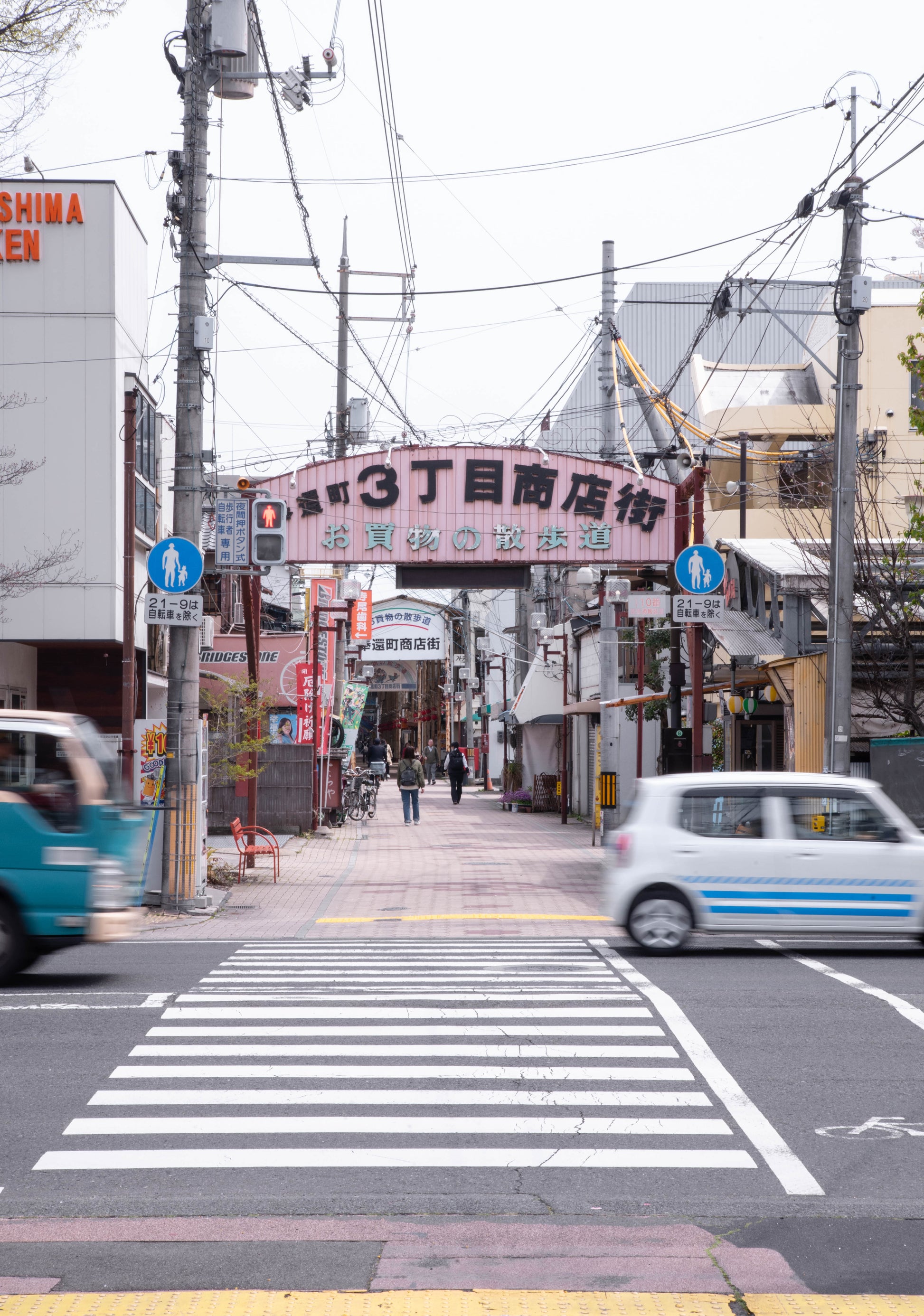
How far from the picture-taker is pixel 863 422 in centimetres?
3941

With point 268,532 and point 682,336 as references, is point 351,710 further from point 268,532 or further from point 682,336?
point 682,336

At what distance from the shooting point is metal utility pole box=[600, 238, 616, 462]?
87.3 ft

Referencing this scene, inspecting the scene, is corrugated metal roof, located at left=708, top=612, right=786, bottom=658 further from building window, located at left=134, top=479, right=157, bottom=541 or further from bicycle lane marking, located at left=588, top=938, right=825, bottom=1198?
bicycle lane marking, located at left=588, top=938, right=825, bottom=1198

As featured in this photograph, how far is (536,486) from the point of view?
21.3 m

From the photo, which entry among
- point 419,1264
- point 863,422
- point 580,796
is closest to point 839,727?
point 419,1264

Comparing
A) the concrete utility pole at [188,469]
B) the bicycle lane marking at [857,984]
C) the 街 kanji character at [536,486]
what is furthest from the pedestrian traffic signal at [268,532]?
the bicycle lane marking at [857,984]

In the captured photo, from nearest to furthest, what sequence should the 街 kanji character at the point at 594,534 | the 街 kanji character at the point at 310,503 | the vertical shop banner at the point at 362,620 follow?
the 街 kanji character at the point at 310,503
the 街 kanji character at the point at 594,534
the vertical shop banner at the point at 362,620

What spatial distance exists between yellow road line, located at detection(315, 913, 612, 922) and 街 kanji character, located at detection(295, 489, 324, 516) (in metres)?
7.52

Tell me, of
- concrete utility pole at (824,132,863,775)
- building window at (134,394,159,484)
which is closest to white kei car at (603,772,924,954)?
concrete utility pole at (824,132,863,775)

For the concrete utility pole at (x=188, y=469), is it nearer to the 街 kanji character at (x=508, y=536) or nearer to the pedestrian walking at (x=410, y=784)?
the 街 kanji character at (x=508, y=536)

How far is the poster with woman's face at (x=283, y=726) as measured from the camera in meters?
32.5

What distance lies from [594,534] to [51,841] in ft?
42.5

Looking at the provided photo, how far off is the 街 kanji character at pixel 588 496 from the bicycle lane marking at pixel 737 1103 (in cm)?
1169

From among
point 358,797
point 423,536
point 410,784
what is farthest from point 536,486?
point 358,797
